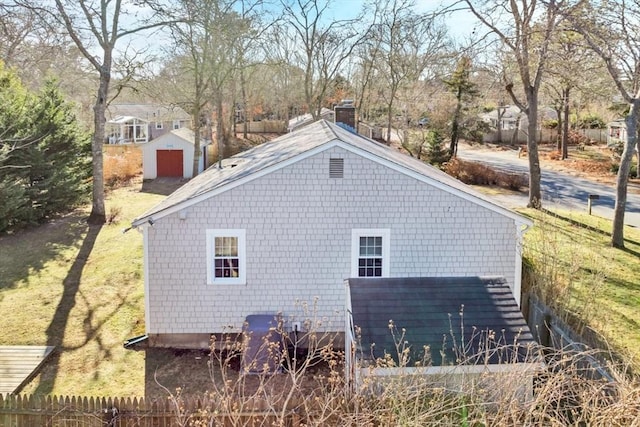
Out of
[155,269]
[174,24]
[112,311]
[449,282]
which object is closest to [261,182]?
[155,269]

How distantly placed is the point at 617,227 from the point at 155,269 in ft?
51.4

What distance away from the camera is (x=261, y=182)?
12.0m

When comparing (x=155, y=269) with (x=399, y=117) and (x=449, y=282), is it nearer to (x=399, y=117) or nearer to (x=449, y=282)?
(x=449, y=282)

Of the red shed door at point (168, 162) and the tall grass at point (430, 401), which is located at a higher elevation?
the red shed door at point (168, 162)

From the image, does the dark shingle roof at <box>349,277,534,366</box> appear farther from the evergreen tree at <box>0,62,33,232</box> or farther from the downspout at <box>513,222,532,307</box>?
the evergreen tree at <box>0,62,33,232</box>

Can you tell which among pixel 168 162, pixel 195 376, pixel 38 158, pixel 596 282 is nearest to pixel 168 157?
pixel 168 162

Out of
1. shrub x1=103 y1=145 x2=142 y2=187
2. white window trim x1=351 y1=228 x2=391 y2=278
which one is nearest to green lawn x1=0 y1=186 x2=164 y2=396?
white window trim x1=351 y1=228 x2=391 y2=278

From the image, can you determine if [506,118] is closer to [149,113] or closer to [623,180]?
[149,113]

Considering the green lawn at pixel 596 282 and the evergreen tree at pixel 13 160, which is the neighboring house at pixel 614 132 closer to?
the green lawn at pixel 596 282

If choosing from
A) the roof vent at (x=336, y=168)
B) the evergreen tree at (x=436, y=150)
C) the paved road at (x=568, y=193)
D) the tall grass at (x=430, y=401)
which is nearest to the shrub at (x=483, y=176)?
the paved road at (x=568, y=193)

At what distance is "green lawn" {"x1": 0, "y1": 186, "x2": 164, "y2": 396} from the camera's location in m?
11.0

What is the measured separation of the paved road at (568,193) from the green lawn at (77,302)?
589 inches

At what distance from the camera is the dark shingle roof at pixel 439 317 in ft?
28.1

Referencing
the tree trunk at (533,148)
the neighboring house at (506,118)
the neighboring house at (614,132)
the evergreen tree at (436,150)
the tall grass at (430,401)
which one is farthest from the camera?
the neighboring house at (506,118)
